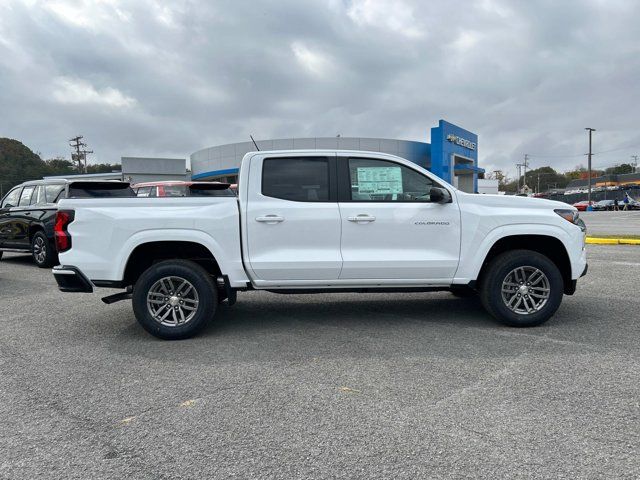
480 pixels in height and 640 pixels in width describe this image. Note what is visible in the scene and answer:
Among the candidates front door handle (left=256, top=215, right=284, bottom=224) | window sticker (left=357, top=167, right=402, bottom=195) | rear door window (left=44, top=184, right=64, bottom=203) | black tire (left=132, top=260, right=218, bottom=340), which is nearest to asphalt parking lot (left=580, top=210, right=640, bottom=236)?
window sticker (left=357, top=167, right=402, bottom=195)

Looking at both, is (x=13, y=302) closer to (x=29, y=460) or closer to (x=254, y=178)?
(x=254, y=178)

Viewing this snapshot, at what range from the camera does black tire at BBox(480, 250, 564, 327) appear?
201 inches

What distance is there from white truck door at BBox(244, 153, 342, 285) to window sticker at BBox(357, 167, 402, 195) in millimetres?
371

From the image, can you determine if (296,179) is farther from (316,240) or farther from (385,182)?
(385,182)

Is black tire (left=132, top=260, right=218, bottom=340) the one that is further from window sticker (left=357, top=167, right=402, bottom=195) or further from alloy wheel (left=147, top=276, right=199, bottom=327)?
window sticker (left=357, top=167, right=402, bottom=195)

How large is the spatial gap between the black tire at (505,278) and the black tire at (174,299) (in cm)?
294

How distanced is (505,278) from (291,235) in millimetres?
2331

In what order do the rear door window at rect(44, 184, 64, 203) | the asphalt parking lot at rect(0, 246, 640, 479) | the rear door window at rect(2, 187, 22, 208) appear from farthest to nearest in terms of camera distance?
the rear door window at rect(2, 187, 22, 208), the rear door window at rect(44, 184, 64, 203), the asphalt parking lot at rect(0, 246, 640, 479)

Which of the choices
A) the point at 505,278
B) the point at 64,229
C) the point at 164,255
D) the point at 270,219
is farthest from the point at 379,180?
the point at 64,229

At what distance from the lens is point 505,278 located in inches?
202

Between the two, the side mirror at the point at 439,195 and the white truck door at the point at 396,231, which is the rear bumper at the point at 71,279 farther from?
the side mirror at the point at 439,195

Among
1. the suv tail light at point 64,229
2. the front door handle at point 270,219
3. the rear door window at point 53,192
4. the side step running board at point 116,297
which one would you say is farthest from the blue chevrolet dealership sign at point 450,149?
the suv tail light at point 64,229

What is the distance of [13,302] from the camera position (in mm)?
7059

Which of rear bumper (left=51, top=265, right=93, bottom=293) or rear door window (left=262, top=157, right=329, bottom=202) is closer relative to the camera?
rear bumper (left=51, top=265, right=93, bottom=293)
